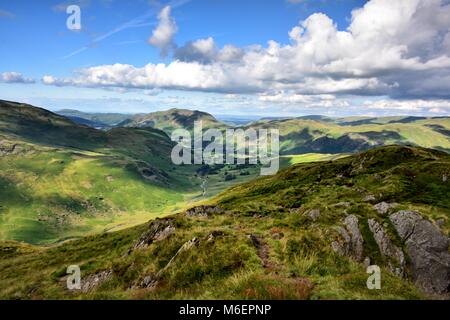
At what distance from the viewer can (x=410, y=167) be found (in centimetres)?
8762

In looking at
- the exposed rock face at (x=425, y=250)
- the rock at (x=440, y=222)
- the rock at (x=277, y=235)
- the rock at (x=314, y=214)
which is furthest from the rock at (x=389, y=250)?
the rock at (x=277, y=235)

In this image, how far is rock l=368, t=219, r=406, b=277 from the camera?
50706mm

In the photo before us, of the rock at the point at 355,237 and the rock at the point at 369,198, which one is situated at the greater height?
the rock at the point at 369,198

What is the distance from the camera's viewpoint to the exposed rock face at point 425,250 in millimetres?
48750

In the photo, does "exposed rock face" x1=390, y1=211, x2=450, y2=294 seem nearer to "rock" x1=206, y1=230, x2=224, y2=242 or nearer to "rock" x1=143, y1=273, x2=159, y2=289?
"rock" x1=206, y1=230, x2=224, y2=242

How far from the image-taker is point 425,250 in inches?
2052

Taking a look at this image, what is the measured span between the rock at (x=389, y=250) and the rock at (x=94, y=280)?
37.0 metres

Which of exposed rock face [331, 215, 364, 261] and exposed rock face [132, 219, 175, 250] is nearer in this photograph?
exposed rock face [132, 219, 175, 250]

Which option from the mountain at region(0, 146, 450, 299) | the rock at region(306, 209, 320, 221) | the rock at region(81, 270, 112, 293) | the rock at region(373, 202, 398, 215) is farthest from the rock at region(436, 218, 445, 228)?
the rock at region(81, 270, 112, 293)

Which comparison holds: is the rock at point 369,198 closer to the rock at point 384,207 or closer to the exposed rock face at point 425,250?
the rock at point 384,207

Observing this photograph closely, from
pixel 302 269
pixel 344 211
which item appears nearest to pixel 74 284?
pixel 302 269

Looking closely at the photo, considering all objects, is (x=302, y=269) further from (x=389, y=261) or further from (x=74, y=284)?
(x=389, y=261)

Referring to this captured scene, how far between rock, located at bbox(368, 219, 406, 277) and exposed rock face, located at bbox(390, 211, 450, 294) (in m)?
1.60
